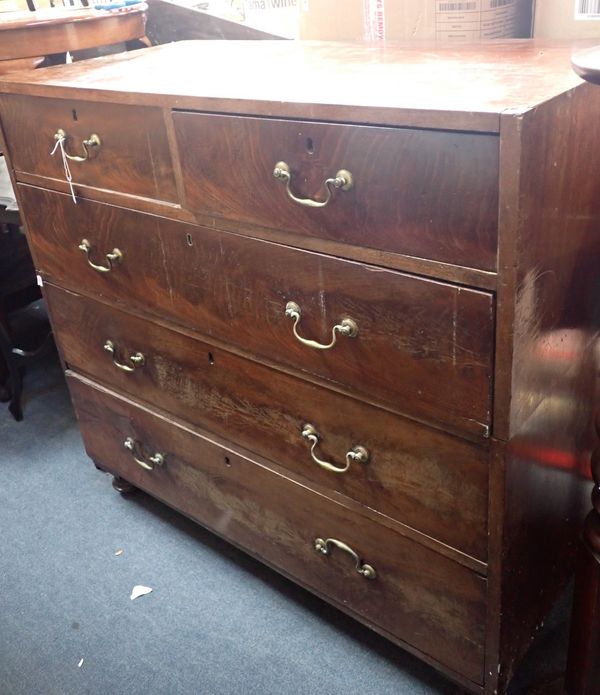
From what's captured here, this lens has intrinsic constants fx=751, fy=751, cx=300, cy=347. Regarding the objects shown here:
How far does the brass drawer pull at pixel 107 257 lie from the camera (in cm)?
120

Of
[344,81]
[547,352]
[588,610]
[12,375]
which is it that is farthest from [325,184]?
[12,375]

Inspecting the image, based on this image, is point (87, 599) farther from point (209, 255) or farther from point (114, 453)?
point (209, 255)

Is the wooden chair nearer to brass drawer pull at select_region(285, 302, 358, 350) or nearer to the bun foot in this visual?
the bun foot

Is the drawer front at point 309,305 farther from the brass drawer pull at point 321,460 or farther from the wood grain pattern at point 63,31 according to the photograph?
the wood grain pattern at point 63,31

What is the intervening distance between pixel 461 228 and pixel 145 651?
939mm

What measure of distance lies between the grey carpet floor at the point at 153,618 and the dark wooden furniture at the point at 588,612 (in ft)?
0.45

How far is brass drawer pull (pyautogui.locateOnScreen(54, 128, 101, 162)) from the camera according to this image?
1.11 m

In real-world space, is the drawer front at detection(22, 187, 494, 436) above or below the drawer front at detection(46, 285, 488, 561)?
→ above

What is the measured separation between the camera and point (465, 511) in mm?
905

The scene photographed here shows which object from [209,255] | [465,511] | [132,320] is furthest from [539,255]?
[132,320]

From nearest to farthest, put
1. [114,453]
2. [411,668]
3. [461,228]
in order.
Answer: [461,228] < [411,668] < [114,453]

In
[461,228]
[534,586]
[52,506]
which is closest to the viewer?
[461,228]

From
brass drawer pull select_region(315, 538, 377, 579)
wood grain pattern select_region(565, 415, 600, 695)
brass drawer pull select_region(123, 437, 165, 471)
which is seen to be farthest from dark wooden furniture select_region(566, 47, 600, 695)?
brass drawer pull select_region(123, 437, 165, 471)

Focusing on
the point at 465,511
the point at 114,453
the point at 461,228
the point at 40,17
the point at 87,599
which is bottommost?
the point at 87,599
